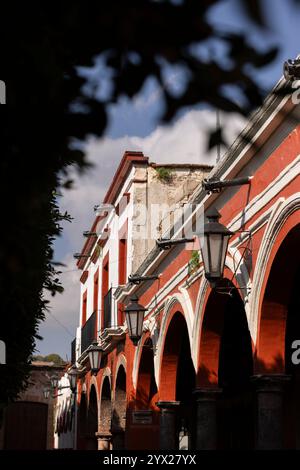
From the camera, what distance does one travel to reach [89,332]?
68.3 feet

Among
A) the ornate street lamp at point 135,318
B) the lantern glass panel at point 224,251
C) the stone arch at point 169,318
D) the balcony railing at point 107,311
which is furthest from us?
the balcony railing at point 107,311

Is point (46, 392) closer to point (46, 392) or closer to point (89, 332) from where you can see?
point (46, 392)

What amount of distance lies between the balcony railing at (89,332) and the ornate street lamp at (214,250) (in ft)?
40.3

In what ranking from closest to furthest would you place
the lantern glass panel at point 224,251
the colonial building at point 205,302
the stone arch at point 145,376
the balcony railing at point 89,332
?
1. the colonial building at point 205,302
2. the lantern glass panel at point 224,251
3. the stone arch at point 145,376
4. the balcony railing at point 89,332

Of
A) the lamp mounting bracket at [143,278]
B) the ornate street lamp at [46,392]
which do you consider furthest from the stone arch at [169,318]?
the ornate street lamp at [46,392]

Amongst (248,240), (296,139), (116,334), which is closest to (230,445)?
(116,334)

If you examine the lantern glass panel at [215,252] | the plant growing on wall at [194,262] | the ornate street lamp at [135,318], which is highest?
the plant growing on wall at [194,262]

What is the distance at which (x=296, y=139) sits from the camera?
716cm

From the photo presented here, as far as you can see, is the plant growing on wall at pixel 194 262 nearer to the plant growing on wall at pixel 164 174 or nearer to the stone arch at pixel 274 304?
the stone arch at pixel 274 304

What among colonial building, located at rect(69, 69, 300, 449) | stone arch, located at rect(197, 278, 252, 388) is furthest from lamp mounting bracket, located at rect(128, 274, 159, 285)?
stone arch, located at rect(197, 278, 252, 388)

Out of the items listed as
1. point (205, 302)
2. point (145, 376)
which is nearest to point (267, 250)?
point (205, 302)

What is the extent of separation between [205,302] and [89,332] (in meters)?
11.5

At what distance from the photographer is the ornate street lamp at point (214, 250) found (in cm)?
775

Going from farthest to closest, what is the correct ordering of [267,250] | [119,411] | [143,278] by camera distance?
[119,411] → [143,278] → [267,250]
